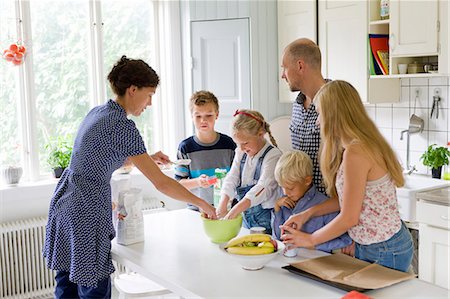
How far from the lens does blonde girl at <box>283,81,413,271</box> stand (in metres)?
1.91

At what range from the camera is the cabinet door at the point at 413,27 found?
3402mm

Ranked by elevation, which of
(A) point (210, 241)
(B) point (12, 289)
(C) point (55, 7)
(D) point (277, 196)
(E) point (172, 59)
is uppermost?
(C) point (55, 7)

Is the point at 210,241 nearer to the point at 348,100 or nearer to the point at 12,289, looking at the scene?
the point at 348,100

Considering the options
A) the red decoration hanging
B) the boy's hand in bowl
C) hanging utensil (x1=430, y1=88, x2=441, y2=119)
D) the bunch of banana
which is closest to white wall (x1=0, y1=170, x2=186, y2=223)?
Answer: the red decoration hanging

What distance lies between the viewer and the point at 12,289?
3803 millimetres

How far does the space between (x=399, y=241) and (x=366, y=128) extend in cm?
41

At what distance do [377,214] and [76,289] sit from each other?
1230mm

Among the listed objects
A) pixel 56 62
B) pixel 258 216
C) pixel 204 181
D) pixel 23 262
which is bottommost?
pixel 23 262

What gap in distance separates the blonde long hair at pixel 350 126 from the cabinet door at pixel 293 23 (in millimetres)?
2221

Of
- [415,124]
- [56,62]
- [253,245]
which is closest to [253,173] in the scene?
[253,245]

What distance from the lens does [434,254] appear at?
323 centimetres

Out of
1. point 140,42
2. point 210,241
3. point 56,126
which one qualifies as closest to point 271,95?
point 140,42

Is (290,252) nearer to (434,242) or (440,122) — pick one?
(434,242)

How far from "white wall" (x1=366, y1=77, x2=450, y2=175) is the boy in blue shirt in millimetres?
1383
